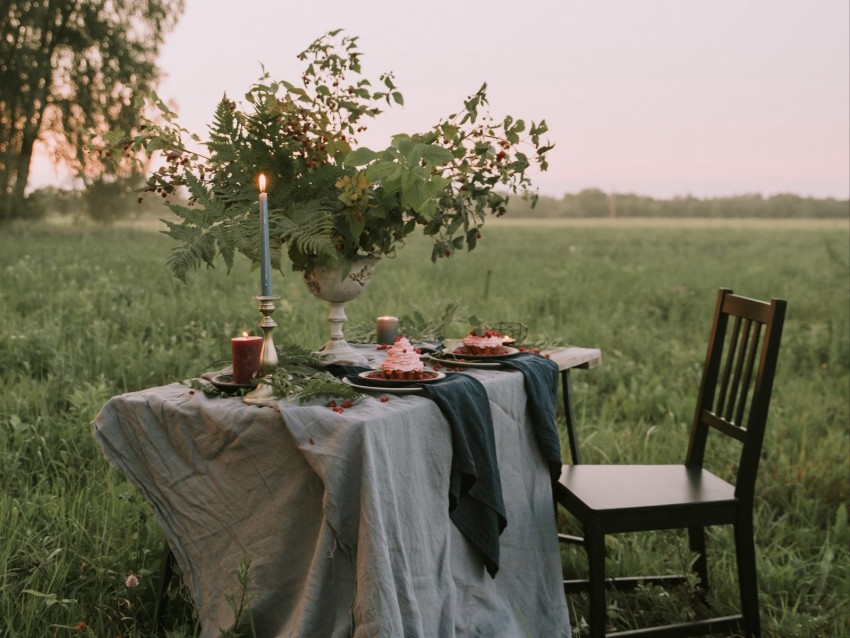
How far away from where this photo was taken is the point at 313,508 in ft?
6.41

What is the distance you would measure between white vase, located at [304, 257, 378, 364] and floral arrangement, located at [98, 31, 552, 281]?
0.04m

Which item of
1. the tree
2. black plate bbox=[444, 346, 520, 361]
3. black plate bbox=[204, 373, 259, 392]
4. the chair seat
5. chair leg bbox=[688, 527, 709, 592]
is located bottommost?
chair leg bbox=[688, 527, 709, 592]

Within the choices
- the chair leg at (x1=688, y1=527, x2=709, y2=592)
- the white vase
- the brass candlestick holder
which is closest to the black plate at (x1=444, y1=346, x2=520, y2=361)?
the white vase

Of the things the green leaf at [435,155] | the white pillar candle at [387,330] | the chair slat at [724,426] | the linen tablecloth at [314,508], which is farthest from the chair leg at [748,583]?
the green leaf at [435,155]

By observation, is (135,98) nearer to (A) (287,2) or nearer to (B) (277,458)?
(B) (277,458)

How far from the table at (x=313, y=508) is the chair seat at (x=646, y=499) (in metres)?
0.39

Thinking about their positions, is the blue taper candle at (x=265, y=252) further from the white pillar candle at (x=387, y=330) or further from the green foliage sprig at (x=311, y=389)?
the white pillar candle at (x=387, y=330)

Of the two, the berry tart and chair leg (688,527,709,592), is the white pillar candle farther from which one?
chair leg (688,527,709,592)

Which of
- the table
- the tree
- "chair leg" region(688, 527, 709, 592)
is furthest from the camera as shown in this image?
the tree

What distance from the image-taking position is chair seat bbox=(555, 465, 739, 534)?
95.6 inches

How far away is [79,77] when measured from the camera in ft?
51.7

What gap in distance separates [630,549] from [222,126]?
2.51m

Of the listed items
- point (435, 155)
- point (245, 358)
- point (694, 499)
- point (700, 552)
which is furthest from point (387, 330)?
point (700, 552)

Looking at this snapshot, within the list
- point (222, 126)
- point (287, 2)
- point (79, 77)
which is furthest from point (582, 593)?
point (79, 77)
